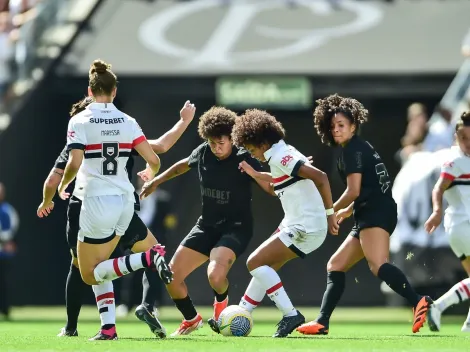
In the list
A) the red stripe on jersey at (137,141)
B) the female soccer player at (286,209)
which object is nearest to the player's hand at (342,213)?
the female soccer player at (286,209)

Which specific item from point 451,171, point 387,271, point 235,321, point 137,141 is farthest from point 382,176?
point 137,141

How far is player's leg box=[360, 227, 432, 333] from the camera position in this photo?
11523mm

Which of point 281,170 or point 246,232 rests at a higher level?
point 281,170

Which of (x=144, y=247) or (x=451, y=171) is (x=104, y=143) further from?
(x=451, y=171)

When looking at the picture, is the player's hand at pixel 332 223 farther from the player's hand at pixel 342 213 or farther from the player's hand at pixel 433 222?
the player's hand at pixel 433 222

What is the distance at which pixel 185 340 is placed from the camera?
11.1 m

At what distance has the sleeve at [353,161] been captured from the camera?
1164 centimetres

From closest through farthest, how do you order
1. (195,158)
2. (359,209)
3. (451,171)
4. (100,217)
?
(100,217) < (359,209) < (451,171) < (195,158)

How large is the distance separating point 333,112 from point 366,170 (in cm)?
64

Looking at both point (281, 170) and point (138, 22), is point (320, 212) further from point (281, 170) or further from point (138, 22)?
point (138, 22)

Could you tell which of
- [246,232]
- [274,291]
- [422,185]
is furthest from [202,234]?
[422,185]

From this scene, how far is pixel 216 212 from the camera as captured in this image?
12.4 m

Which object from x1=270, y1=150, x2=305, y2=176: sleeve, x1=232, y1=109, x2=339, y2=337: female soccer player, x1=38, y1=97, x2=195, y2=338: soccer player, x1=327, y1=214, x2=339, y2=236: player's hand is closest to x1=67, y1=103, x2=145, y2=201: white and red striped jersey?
x1=38, y1=97, x2=195, y2=338: soccer player

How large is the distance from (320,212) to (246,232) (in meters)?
1.07
